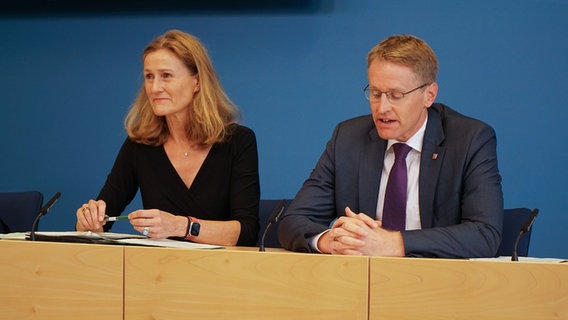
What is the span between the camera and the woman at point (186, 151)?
9.54ft

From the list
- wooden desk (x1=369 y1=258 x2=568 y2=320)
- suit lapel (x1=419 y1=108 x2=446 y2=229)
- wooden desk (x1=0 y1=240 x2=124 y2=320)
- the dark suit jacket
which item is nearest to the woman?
the dark suit jacket

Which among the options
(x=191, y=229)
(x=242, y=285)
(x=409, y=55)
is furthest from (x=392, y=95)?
(x=242, y=285)

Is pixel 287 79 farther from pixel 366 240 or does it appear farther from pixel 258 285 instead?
pixel 258 285

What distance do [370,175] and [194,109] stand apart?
0.77 m

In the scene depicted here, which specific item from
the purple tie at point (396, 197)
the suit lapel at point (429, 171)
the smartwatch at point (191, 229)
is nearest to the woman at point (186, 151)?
the smartwatch at point (191, 229)

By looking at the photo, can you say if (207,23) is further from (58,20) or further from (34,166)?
(34,166)

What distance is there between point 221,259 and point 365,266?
0.34 m

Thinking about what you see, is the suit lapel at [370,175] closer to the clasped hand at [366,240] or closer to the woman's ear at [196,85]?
the clasped hand at [366,240]

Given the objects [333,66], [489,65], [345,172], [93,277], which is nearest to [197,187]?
[345,172]

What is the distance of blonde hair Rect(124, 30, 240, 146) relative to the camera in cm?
296

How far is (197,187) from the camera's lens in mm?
2932

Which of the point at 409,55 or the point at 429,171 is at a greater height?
the point at 409,55

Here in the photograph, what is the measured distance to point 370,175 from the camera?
2555 mm

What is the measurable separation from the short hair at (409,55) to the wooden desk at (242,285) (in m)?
0.83
